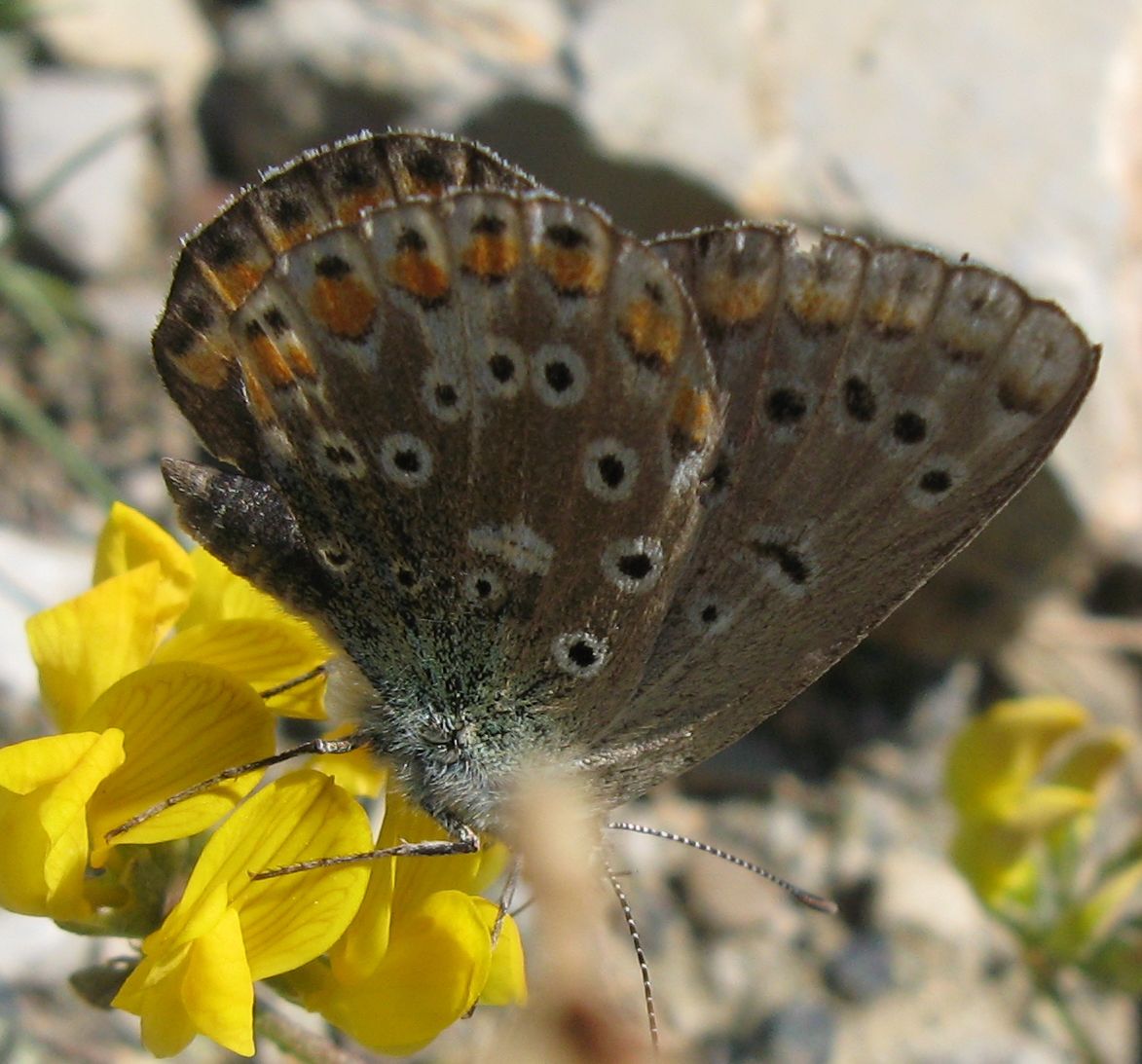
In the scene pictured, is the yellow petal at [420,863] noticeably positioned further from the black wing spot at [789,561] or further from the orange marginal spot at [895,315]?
the orange marginal spot at [895,315]

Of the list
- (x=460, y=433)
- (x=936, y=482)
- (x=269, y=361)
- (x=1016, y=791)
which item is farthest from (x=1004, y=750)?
(x=269, y=361)

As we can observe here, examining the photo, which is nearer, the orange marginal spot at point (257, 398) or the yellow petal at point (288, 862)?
the yellow petal at point (288, 862)

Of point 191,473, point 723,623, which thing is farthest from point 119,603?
point 723,623

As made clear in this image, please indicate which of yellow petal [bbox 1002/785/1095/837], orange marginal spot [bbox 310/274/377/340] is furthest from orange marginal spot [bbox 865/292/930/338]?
yellow petal [bbox 1002/785/1095/837]

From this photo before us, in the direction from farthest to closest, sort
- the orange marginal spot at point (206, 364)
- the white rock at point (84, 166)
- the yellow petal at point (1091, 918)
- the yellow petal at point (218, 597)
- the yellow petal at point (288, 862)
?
the white rock at point (84, 166), the yellow petal at point (1091, 918), the yellow petal at point (218, 597), the orange marginal spot at point (206, 364), the yellow petal at point (288, 862)

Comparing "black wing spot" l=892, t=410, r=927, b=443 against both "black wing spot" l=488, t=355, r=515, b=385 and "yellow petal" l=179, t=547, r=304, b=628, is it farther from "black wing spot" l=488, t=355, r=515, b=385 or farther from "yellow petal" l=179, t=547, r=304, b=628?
"yellow petal" l=179, t=547, r=304, b=628

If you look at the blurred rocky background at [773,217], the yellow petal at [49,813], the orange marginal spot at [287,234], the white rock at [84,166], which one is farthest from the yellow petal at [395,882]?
the white rock at [84,166]
